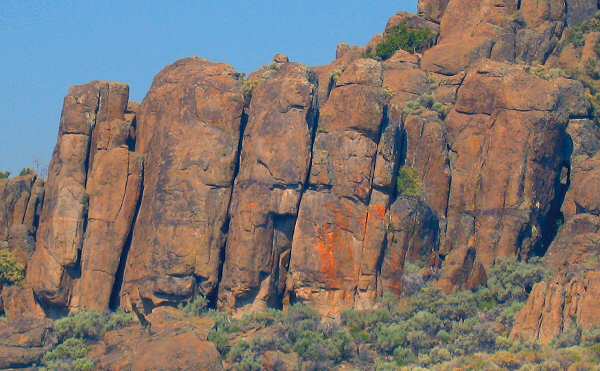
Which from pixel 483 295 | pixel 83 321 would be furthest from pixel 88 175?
pixel 483 295

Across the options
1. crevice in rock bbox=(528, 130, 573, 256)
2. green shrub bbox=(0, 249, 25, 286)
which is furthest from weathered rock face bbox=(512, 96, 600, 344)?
green shrub bbox=(0, 249, 25, 286)

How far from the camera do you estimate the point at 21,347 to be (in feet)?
246

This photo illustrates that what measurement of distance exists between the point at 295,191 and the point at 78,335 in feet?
38.2

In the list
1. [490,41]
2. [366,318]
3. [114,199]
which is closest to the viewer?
[366,318]

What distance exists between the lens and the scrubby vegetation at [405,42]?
92500 millimetres

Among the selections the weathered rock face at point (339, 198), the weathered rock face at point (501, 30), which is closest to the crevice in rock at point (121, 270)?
the weathered rock face at point (339, 198)

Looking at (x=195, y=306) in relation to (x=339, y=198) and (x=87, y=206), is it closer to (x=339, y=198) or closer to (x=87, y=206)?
(x=87, y=206)

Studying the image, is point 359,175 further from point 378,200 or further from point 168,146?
point 168,146

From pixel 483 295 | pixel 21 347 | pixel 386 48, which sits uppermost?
pixel 386 48

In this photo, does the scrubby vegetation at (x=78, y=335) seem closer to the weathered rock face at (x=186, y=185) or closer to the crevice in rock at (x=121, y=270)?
the crevice in rock at (x=121, y=270)

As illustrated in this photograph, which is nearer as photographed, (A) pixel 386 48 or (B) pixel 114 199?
(B) pixel 114 199

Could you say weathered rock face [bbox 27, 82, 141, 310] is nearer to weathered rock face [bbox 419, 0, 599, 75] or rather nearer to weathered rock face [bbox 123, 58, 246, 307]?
weathered rock face [bbox 123, 58, 246, 307]

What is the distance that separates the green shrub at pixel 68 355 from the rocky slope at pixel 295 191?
6.87 ft

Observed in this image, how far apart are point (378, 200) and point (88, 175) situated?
46.3 ft
